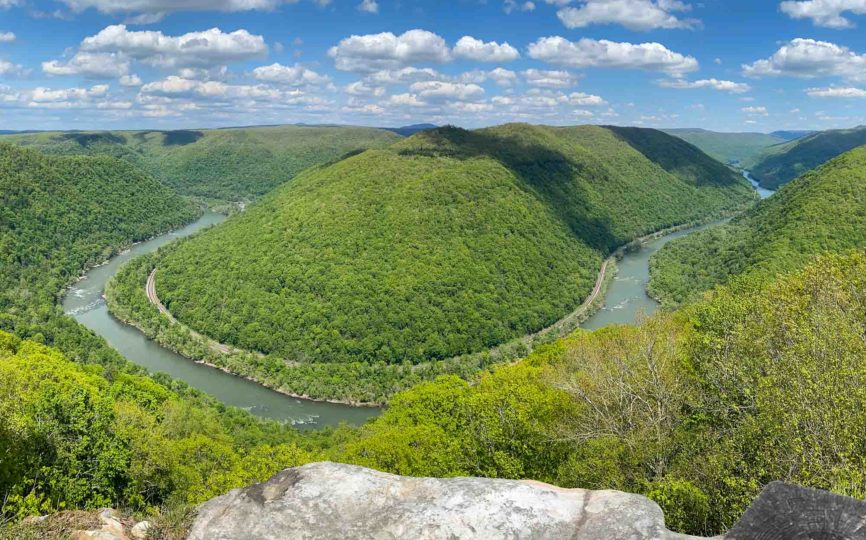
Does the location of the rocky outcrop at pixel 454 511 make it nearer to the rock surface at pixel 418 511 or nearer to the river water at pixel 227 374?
the rock surface at pixel 418 511

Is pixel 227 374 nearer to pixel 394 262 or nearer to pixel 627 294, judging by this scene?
pixel 394 262

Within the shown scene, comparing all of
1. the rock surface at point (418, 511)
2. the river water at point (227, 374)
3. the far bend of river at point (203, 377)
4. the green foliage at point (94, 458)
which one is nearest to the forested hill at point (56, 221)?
the river water at point (227, 374)

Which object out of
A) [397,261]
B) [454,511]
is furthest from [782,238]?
[454,511]

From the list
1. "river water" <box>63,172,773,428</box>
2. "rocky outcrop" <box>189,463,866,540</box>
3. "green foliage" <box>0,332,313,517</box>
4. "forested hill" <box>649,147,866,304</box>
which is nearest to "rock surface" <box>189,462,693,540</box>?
"rocky outcrop" <box>189,463,866,540</box>

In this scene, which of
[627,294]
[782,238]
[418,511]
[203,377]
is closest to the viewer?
[418,511]

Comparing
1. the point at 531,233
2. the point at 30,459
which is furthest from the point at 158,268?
the point at 30,459
